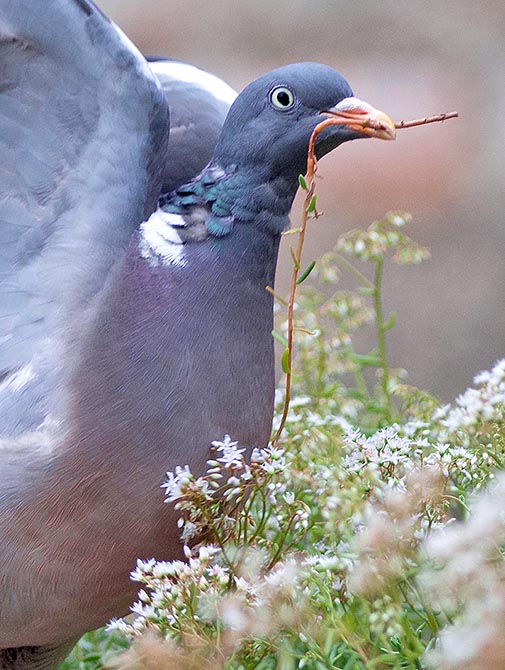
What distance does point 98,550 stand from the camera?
1.13m

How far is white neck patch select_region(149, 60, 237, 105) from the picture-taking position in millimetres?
1568

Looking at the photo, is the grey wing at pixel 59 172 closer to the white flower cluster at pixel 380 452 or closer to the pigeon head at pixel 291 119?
the pigeon head at pixel 291 119

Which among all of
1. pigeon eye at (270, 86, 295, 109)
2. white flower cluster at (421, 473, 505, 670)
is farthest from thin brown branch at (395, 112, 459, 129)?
white flower cluster at (421, 473, 505, 670)

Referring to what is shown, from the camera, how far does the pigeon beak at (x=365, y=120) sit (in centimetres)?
113

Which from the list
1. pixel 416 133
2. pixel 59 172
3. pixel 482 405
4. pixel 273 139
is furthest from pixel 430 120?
pixel 416 133

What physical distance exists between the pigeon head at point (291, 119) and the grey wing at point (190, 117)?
0.88 ft

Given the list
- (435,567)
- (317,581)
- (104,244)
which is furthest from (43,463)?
(435,567)

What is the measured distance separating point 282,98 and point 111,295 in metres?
0.30

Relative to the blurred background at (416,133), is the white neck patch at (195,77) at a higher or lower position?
lower

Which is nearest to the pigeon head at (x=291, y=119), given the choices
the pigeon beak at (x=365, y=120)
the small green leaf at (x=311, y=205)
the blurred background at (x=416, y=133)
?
the pigeon beak at (x=365, y=120)

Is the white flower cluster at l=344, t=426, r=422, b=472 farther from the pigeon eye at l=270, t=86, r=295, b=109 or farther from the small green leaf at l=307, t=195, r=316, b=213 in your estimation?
the pigeon eye at l=270, t=86, r=295, b=109

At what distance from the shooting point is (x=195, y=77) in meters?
1.59

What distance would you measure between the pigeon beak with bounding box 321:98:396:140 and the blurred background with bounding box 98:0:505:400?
6.03 feet

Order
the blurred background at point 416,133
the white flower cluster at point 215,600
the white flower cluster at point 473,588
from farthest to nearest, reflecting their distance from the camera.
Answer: the blurred background at point 416,133
the white flower cluster at point 215,600
the white flower cluster at point 473,588
